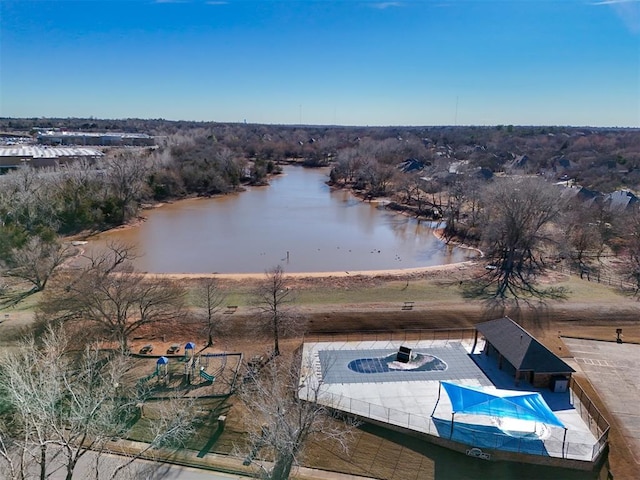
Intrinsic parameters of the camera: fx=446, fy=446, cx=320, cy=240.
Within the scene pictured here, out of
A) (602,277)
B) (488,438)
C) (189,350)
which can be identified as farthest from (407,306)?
(602,277)

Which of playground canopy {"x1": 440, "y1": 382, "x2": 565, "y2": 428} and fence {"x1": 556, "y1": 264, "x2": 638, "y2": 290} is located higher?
playground canopy {"x1": 440, "y1": 382, "x2": 565, "y2": 428}

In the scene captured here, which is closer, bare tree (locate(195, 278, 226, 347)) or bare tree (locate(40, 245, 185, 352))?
bare tree (locate(40, 245, 185, 352))

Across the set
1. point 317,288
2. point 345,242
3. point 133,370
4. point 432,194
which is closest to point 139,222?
point 345,242

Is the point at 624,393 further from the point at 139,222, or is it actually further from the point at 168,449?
the point at 139,222

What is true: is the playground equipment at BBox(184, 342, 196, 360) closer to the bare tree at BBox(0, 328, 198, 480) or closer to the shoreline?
the bare tree at BBox(0, 328, 198, 480)

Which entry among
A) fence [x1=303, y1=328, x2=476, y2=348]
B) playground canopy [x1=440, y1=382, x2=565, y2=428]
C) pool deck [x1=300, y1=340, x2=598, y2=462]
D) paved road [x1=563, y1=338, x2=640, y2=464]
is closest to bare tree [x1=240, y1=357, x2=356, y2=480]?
pool deck [x1=300, y1=340, x2=598, y2=462]

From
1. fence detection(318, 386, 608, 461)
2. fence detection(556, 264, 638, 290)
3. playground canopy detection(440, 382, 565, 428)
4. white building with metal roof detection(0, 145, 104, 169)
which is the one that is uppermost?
white building with metal roof detection(0, 145, 104, 169)

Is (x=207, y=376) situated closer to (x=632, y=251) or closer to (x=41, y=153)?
(x=632, y=251)

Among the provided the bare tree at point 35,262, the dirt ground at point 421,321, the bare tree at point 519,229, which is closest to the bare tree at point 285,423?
the dirt ground at point 421,321
